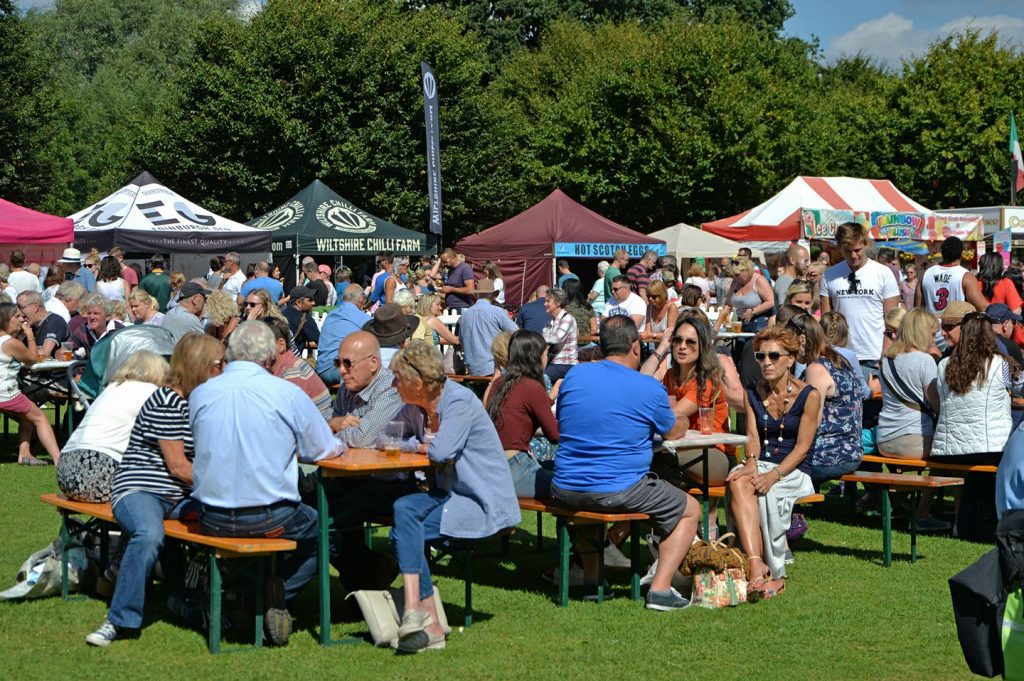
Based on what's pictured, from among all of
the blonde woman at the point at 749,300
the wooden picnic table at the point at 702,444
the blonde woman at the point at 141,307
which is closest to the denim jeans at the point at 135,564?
the wooden picnic table at the point at 702,444

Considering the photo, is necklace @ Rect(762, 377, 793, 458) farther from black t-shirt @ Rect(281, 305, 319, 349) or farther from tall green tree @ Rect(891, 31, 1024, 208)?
tall green tree @ Rect(891, 31, 1024, 208)

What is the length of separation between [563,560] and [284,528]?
1.46 metres

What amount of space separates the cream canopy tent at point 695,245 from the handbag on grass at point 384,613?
2126cm

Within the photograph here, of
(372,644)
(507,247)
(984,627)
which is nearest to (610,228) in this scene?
(507,247)

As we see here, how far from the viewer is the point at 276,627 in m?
5.52

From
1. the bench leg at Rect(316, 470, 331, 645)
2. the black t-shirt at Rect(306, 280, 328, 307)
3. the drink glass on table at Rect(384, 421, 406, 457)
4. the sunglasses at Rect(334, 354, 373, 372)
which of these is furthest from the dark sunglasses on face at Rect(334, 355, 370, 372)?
the black t-shirt at Rect(306, 280, 328, 307)

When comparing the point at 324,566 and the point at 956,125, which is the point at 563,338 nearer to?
the point at 324,566

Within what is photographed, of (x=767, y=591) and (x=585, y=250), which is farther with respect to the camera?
(x=585, y=250)

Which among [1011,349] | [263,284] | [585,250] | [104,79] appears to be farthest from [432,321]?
[104,79]

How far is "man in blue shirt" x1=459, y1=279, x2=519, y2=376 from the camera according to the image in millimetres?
11969

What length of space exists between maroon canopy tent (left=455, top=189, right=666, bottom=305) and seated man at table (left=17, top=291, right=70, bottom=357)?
12.7 m

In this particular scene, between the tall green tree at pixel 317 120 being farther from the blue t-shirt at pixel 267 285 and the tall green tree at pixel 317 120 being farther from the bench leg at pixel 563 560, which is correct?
the bench leg at pixel 563 560

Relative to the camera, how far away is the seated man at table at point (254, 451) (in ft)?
17.6

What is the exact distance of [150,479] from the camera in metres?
5.78
